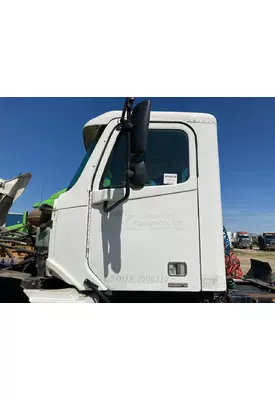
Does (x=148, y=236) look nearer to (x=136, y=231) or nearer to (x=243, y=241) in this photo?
(x=136, y=231)

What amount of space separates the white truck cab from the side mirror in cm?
36

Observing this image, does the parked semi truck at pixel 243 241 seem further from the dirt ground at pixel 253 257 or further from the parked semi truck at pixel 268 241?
the dirt ground at pixel 253 257

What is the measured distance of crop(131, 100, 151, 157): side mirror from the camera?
181 cm

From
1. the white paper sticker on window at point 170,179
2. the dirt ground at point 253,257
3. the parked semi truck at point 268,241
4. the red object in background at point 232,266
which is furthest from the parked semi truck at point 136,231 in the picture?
the parked semi truck at point 268,241

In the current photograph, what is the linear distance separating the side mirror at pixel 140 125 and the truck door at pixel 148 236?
371 mm

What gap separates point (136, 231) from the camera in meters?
2.06

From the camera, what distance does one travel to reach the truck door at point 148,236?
2033mm

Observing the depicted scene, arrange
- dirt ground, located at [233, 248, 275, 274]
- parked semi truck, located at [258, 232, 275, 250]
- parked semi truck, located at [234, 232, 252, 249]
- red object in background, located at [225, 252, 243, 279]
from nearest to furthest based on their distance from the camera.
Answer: red object in background, located at [225, 252, 243, 279]
dirt ground, located at [233, 248, 275, 274]
parked semi truck, located at [258, 232, 275, 250]
parked semi truck, located at [234, 232, 252, 249]

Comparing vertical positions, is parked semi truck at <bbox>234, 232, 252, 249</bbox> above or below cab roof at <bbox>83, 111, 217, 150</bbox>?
above

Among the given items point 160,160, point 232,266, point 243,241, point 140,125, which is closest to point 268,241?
point 243,241

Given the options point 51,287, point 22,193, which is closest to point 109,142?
point 51,287

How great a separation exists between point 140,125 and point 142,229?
2.62 ft

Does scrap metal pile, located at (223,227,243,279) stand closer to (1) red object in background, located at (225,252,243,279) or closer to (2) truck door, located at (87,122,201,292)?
(1) red object in background, located at (225,252,243,279)

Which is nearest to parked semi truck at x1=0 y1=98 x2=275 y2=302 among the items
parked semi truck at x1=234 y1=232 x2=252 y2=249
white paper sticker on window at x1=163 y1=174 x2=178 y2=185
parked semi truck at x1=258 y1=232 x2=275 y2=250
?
white paper sticker on window at x1=163 y1=174 x2=178 y2=185
